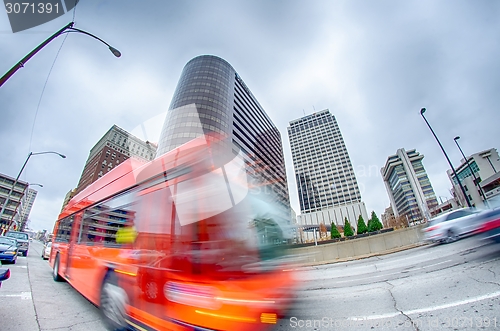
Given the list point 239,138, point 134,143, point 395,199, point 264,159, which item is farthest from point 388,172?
Result: point 134,143

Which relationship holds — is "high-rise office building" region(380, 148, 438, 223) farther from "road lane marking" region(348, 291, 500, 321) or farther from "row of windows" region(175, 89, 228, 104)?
"road lane marking" region(348, 291, 500, 321)

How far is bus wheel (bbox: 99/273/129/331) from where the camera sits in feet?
9.15

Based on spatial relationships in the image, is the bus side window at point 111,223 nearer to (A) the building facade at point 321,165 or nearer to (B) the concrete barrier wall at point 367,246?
(B) the concrete barrier wall at point 367,246

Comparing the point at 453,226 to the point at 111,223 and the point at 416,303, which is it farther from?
the point at 111,223

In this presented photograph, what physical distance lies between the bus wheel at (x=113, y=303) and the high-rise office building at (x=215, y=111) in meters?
32.7

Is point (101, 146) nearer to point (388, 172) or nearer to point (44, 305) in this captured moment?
point (44, 305)

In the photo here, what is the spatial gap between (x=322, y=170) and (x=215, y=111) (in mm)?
85597

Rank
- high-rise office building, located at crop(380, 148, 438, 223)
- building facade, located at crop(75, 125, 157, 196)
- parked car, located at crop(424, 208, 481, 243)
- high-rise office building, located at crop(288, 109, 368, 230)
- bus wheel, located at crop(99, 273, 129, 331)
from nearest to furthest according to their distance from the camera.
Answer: bus wheel, located at crop(99, 273, 129, 331) → parked car, located at crop(424, 208, 481, 243) → building facade, located at crop(75, 125, 157, 196) → high-rise office building, located at crop(380, 148, 438, 223) → high-rise office building, located at crop(288, 109, 368, 230)

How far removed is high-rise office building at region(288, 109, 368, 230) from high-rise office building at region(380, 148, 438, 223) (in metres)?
25.7

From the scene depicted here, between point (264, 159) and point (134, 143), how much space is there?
50.5 m

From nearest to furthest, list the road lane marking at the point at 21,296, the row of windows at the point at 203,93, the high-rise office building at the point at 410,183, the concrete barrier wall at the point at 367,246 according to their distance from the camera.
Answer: the road lane marking at the point at 21,296, the concrete barrier wall at the point at 367,246, the row of windows at the point at 203,93, the high-rise office building at the point at 410,183

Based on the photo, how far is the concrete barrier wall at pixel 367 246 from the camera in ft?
43.3

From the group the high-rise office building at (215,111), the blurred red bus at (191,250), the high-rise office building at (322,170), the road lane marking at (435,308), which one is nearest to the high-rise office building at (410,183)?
the high-rise office building at (322,170)

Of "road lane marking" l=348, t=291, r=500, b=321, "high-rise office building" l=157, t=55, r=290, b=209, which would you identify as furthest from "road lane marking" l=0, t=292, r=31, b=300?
"high-rise office building" l=157, t=55, r=290, b=209
